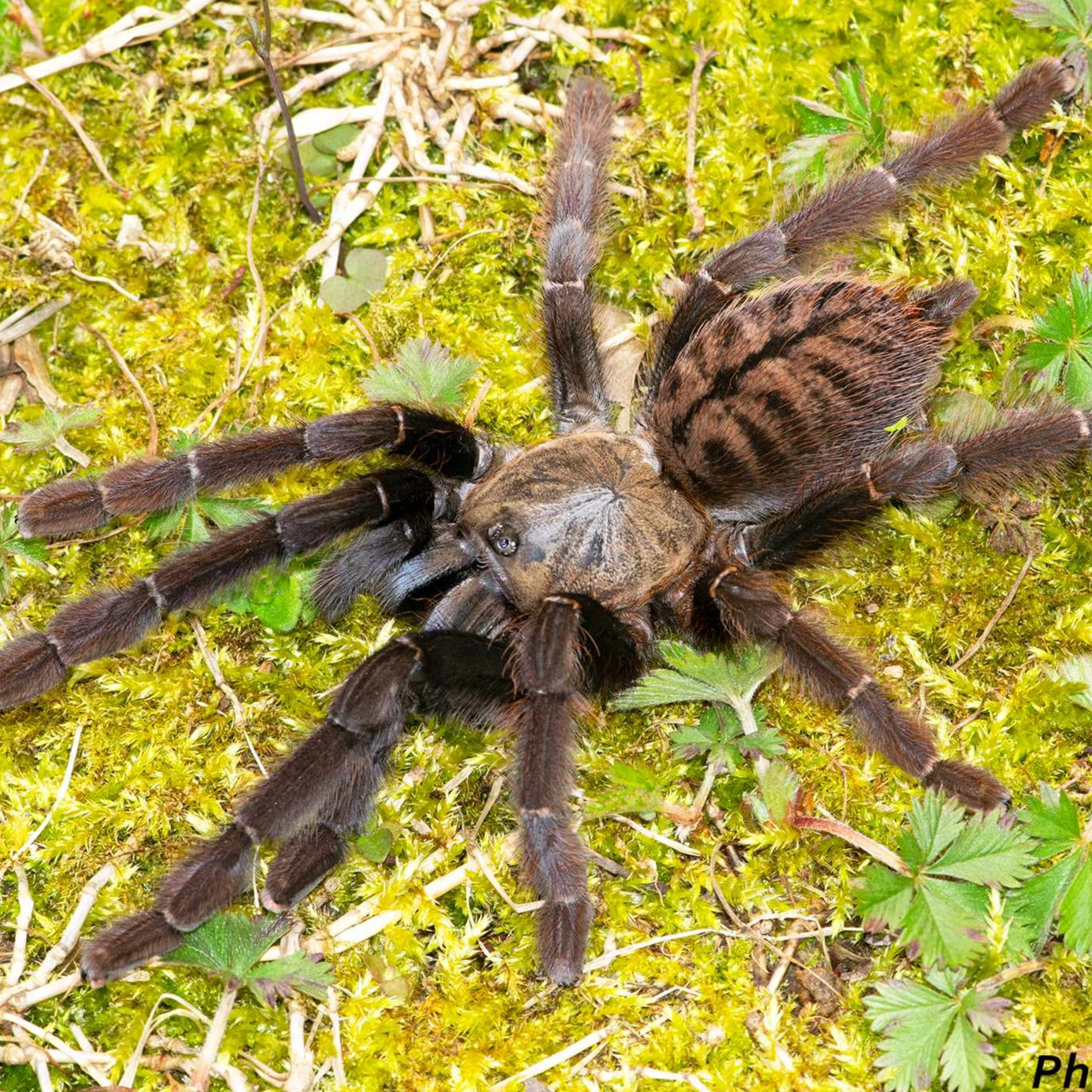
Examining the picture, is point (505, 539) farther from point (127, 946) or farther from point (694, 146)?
point (694, 146)

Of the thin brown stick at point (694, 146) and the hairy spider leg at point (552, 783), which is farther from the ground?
the thin brown stick at point (694, 146)

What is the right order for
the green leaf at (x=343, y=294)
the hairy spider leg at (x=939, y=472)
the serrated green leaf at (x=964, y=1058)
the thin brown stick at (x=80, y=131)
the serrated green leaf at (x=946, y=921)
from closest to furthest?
the serrated green leaf at (x=964, y=1058)
the serrated green leaf at (x=946, y=921)
the hairy spider leg at (x=939, y=472)
the green leaf at (x=343, y=294)
the thin brown stick at (x=80, y=131)

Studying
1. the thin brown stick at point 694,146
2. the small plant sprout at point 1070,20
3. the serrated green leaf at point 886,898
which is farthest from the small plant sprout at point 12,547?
the small plant sprout at point 1070,20

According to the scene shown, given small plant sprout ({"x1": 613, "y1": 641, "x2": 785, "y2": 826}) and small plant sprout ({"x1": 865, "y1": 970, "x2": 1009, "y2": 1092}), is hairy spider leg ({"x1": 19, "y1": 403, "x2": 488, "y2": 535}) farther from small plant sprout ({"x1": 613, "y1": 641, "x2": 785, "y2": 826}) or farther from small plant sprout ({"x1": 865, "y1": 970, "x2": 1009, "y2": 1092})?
small plant sprout ({"x1": 865, "y1": 970, "x2": 1009, "y2": 1092})

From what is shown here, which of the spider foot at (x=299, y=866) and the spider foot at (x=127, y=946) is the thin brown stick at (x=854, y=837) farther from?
the spider foot at (x=127, y=946)

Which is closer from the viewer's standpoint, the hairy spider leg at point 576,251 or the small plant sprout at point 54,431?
the hairy spider leg at point 576,251
